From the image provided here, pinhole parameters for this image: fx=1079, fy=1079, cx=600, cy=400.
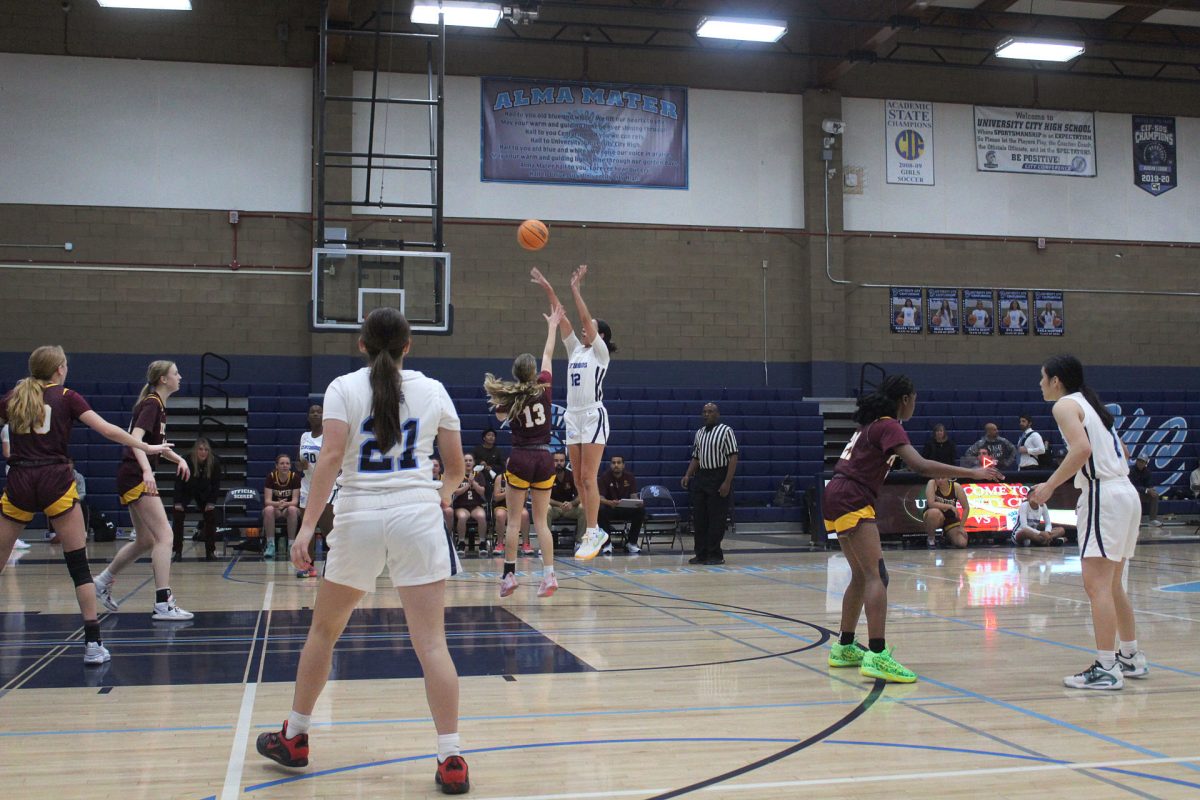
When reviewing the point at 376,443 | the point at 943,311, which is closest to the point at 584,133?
the point at 943,311

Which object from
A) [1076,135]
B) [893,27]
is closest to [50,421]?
[893,27]

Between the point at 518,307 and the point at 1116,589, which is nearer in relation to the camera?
the point at 1116,589

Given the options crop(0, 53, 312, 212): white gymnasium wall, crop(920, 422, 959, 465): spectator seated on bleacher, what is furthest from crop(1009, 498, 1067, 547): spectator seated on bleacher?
crop(0, 53, 312, 212): white gymnasium wall

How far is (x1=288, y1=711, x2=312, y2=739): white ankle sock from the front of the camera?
3760 mm

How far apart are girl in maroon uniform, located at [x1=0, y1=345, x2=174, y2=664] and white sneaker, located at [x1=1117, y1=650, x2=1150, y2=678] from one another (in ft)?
17.4

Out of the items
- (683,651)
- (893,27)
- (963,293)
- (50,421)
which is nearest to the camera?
(50,421)

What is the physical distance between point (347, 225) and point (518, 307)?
3.20 m

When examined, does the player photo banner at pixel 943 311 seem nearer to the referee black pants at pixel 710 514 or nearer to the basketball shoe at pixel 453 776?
the referee black pants at pixel 710 514

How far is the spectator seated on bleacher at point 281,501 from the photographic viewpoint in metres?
12.7

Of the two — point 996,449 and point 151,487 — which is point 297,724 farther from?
point 996,449

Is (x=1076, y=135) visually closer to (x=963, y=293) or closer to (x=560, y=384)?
(x=963, y=293)

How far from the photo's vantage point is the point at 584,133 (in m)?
19.2

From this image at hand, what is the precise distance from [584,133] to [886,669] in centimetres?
1523

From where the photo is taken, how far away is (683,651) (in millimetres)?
6234
